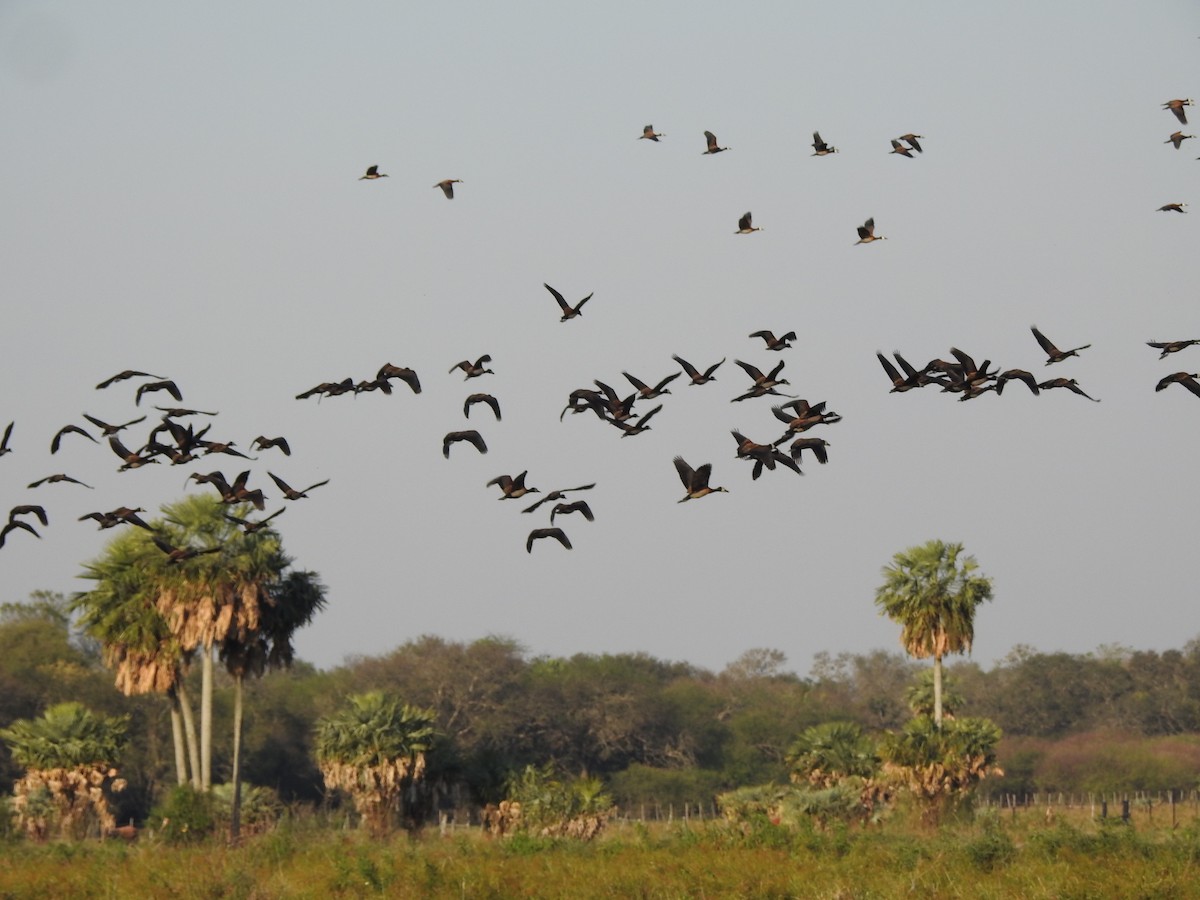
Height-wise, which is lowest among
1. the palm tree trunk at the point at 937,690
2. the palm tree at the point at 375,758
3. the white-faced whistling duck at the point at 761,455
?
the palm tree at the point at 375,758

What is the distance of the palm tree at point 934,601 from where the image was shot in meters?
53.6

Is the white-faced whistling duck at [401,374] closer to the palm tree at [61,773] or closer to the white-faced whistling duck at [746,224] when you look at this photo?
the white-faced whistling duck at [746,224]

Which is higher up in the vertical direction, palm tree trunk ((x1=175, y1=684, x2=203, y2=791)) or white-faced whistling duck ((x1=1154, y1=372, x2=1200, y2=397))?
white-faced whistling duck ((x1=1154, y1=372, x2=1200, y2=397))

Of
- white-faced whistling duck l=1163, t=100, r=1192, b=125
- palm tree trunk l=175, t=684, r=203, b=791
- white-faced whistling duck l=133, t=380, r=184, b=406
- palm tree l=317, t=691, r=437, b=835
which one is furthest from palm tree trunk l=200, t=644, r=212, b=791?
white-faced whistling duck l=1163, t=100, r=1192, b=125

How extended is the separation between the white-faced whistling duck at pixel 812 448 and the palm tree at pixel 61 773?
27.0 meters

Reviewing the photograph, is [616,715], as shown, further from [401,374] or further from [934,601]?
[401,374]

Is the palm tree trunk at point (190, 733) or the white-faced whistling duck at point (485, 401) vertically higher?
the white-faced whistling duck at point (485, 401)

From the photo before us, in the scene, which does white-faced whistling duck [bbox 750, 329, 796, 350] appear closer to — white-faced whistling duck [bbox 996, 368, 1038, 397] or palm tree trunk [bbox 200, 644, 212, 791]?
white-faced whistling duck [bbox 996, 368, 1038, 397]

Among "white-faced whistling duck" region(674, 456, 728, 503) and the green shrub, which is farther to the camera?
the green shrub

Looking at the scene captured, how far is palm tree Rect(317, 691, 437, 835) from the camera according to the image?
46.6 m

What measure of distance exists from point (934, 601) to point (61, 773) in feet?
88.0

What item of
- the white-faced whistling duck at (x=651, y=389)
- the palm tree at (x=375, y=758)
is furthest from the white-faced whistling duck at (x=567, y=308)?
the palm tree at (x=375, y=758)

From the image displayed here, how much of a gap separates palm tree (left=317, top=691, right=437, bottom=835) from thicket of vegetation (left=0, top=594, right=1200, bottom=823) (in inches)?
848

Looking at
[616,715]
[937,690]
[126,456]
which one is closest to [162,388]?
[126,456]
